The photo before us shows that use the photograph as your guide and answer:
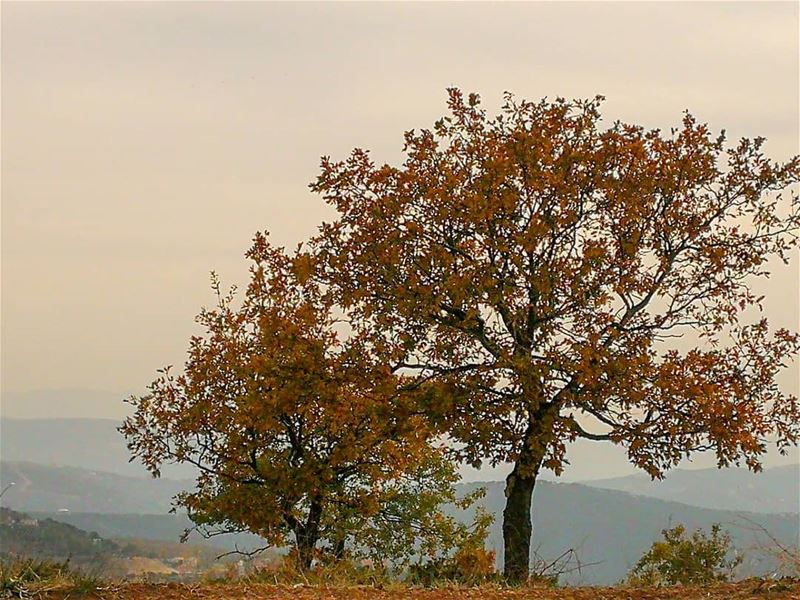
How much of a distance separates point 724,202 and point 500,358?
5480 mm

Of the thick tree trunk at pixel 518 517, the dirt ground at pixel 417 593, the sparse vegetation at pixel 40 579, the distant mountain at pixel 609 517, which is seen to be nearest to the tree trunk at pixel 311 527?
the thick tree trunk at pixel 518 517

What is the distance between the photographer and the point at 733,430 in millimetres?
18375

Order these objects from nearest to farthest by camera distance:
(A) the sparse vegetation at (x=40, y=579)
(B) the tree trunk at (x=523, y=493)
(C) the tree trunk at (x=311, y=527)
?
(A) the sparse vegetation at (x=40, y=579)
(B) the tree trunk at (x=523, y=493)
(C) the tree trunk at (x=311, y=527)

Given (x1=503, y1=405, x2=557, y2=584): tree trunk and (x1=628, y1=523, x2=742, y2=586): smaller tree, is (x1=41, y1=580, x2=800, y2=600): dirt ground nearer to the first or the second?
(x1=628, y1=523, x2=742, y2=586): smaller tree

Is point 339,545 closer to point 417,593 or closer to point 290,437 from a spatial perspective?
point 290,437

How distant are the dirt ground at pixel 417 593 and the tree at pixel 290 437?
726cm

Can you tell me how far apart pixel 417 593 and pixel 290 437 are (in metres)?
13.1

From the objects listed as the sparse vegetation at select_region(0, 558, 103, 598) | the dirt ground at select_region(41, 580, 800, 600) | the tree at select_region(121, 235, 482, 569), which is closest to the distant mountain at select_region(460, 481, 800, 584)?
the tree at select_region(121, 235, 482, 569)

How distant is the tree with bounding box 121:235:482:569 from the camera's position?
20.6 m

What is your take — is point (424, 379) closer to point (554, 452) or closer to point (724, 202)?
point (554, 452)

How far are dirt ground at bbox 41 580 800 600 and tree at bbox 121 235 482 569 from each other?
286 inches

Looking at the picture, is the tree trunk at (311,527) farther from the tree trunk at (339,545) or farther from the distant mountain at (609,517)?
the distant mountain at (609,517)

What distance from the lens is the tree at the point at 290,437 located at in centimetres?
2056

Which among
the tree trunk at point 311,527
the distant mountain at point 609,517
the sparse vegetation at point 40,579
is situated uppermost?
the distant mountain at point 609,517
